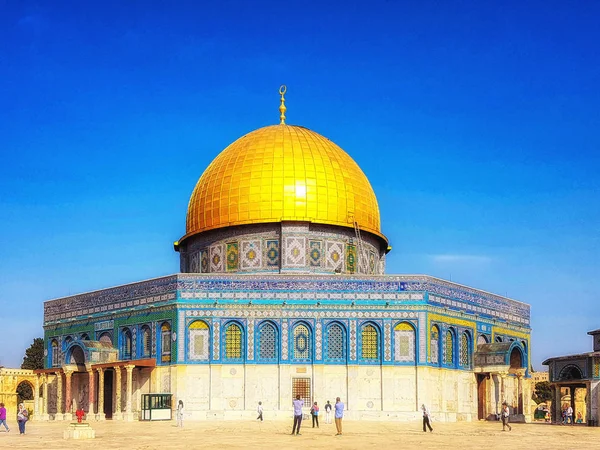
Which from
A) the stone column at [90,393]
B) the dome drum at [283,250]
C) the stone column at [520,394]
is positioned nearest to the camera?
the stone column at [90,393]

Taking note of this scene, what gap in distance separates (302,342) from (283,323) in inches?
41.2

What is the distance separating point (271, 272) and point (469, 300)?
8.43m

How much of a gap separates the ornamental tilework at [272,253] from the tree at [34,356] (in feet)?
110

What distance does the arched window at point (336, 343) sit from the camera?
38.0m

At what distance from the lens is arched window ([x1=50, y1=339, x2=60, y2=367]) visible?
44281mm

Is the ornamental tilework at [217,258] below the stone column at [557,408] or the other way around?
the other way around

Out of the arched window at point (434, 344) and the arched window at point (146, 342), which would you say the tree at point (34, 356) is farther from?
the arched window at point (434, 344)

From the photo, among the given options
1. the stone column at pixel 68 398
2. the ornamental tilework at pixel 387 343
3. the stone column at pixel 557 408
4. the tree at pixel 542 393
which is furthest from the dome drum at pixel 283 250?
the tree at pixel 542 393

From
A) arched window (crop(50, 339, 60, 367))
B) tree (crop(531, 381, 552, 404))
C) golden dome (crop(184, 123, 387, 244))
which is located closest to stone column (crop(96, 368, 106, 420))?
arched window (crop(50, 339, 60, 367))

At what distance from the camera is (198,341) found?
37906mm

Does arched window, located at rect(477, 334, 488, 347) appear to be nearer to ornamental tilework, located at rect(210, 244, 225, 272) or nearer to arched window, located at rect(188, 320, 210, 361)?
ornamental tilework, located at rect(210, 244, 225, 272)

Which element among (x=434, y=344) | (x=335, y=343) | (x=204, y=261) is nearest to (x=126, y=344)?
(x=204, y=261)

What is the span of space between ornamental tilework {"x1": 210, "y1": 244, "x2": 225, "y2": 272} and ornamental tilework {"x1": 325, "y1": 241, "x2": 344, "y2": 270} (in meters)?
4.52

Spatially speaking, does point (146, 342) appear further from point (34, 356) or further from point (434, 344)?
point (34, 356)
